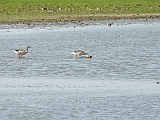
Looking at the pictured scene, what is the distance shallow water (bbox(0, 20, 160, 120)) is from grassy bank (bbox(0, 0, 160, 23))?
7.24 m

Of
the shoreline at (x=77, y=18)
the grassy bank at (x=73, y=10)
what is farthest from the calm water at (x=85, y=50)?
the grassy bank at (x=73, y=10)

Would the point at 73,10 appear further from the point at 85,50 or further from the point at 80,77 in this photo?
the point at 80,77

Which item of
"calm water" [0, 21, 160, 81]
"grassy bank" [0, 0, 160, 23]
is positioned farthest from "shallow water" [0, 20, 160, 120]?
"grassy bank" [0, 0, 160, 23]

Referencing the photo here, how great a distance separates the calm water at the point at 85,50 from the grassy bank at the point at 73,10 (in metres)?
3.33

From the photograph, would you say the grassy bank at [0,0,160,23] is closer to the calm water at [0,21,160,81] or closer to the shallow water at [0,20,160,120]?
the calm water at [0,21,160,81]

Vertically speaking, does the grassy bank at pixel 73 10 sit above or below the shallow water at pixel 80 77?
above

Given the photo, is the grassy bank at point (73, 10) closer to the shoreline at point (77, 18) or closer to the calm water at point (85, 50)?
the shoreline at point (77, 18)

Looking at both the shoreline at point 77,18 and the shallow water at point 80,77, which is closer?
the shallow water at point 80,77

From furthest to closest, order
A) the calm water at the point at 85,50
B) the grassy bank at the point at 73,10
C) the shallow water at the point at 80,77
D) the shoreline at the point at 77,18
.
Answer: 1. the grassy bank at the point at 73,10
2. the shoreline at the point at 77,18
3. the calm water at the point at 85,50
4. the shallow water at the point at 80,77

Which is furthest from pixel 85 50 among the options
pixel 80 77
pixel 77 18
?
pixel 77 18

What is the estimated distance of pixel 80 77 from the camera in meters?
20.0

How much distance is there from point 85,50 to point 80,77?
27.2ft

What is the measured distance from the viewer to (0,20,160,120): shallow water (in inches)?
603

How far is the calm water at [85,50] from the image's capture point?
20891 millimetres
